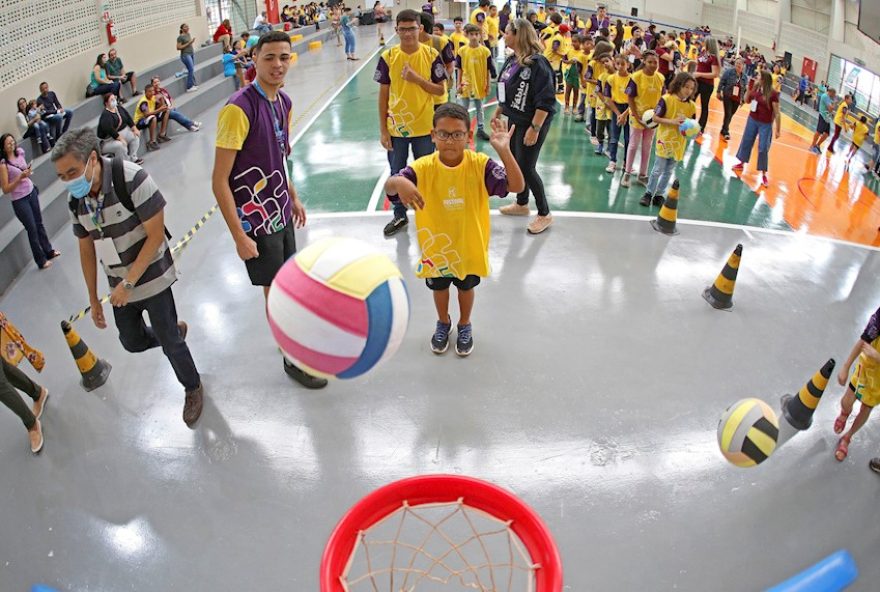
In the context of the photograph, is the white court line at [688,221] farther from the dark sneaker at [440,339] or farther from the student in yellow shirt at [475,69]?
the student in yellow shirt at [475,69]

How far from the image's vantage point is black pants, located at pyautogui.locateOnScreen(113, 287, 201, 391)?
413 cm

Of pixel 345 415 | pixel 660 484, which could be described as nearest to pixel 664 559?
pixel 660 484

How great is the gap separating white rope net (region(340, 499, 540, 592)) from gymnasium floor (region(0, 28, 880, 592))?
326 millimetres

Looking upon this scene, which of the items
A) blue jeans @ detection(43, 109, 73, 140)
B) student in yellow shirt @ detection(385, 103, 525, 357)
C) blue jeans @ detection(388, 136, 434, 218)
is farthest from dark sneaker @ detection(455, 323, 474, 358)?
blue jeans @ detection(43, 109, 73, 140)

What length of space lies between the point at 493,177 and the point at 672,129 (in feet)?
13.2

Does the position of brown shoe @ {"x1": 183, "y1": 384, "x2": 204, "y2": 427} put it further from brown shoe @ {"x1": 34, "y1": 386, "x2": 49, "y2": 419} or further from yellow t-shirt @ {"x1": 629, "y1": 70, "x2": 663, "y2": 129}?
yellow t-shirt @ {"x1": 629, "y1": 70, "x2": 663, "y2": 129}

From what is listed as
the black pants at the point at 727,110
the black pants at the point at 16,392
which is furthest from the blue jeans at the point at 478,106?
the black pants at the point at 16,392

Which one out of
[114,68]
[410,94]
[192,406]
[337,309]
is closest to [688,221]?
[410,94]

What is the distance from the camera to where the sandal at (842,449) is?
401 cm

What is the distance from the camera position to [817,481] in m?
3.87

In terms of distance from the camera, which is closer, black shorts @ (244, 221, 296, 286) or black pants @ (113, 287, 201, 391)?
black pants @ (113, 287, 201, 391)

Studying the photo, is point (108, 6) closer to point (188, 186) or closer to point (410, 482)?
point (188, 186)

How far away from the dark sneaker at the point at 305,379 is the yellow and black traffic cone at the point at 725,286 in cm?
349

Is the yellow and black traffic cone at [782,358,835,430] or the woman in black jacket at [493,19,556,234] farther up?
the woman in black jacket at [493,19,556,234]
